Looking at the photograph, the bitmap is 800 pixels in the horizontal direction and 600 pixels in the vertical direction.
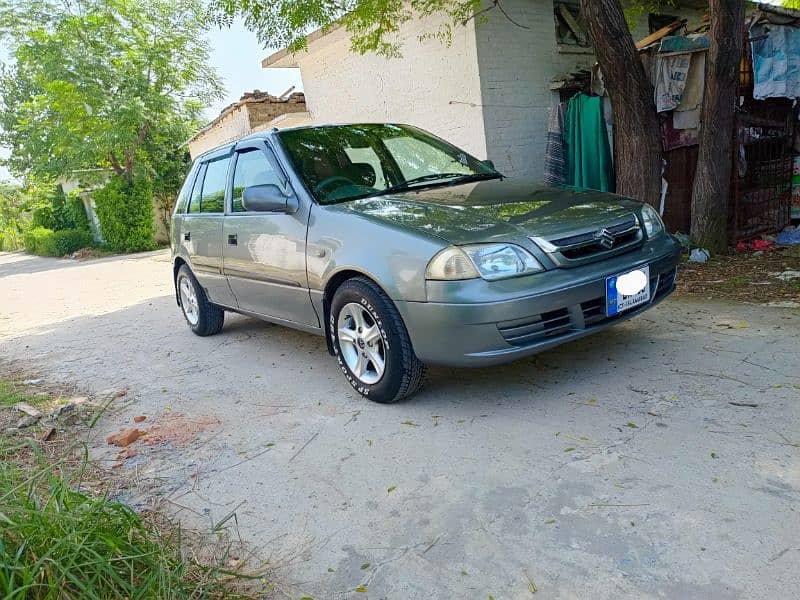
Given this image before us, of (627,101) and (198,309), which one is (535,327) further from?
(627,101)

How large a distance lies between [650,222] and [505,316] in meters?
1.47

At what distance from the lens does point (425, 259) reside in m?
3.07

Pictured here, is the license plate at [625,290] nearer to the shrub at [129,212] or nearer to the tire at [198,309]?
the tire at [198,309]

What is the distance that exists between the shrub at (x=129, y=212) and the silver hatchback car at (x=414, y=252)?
15791mm

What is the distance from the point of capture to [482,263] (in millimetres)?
3027

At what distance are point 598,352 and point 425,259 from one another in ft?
5.19

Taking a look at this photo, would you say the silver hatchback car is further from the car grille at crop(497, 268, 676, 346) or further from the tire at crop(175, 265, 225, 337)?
the tire at crop(175, 265, 225, 337)

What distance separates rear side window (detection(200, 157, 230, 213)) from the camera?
4926 millimetres

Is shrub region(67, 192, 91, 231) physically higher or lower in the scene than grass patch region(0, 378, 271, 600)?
higher

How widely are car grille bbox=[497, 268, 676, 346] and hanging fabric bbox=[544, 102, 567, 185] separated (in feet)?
17.7

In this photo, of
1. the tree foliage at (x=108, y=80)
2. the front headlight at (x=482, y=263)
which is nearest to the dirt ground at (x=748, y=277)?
the front headlight at (x=482, y=263)

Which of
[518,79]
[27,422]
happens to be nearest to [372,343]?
[27,422]

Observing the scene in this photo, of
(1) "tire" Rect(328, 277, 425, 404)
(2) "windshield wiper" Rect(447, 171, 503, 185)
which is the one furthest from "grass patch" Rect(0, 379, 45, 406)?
(2) "windshield wiper" Rect(447, 171, 503, 185)

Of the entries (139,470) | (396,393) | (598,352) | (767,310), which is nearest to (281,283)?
(396,393)
